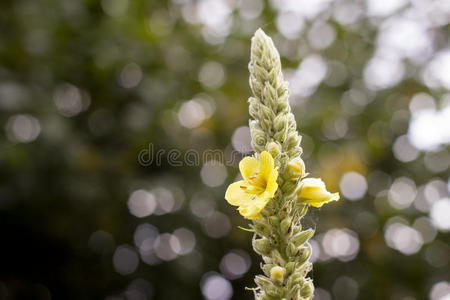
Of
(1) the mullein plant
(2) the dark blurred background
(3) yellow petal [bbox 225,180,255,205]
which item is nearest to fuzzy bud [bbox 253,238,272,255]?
(1) the mullein plant

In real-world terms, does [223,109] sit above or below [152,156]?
above

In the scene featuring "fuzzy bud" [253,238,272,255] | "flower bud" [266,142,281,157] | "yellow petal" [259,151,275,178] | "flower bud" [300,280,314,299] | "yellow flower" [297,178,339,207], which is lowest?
"flower bud" [300,280,314,299]

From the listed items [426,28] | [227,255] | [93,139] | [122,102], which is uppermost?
[426,28]

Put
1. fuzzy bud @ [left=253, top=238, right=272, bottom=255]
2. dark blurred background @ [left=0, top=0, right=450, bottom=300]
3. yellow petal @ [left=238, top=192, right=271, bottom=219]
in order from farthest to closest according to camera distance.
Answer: dark blurred background @ [left=0, top=0, right=450, bottom=300] < fuzzy bud @ [left=253, top=238, right=272, bottom=255] < yellow petal @ [left=238, top=192, right=271, bottom=219]


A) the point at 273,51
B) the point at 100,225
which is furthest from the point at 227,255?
the point at 273,51

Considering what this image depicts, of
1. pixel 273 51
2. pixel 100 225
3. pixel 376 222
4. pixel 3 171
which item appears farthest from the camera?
pixel 376 222

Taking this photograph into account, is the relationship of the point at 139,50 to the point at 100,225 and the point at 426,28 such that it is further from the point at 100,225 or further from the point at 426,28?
the point at 426,28

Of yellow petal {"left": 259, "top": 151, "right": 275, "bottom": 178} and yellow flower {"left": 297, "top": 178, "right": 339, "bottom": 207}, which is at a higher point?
yellow petal {"left": 259, "top": 151, "right": 275, "bottom": 178}

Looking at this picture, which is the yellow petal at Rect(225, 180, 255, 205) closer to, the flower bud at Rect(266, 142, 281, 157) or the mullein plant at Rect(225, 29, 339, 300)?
the mullein plant at Rect(225, 29, 339, 300)
